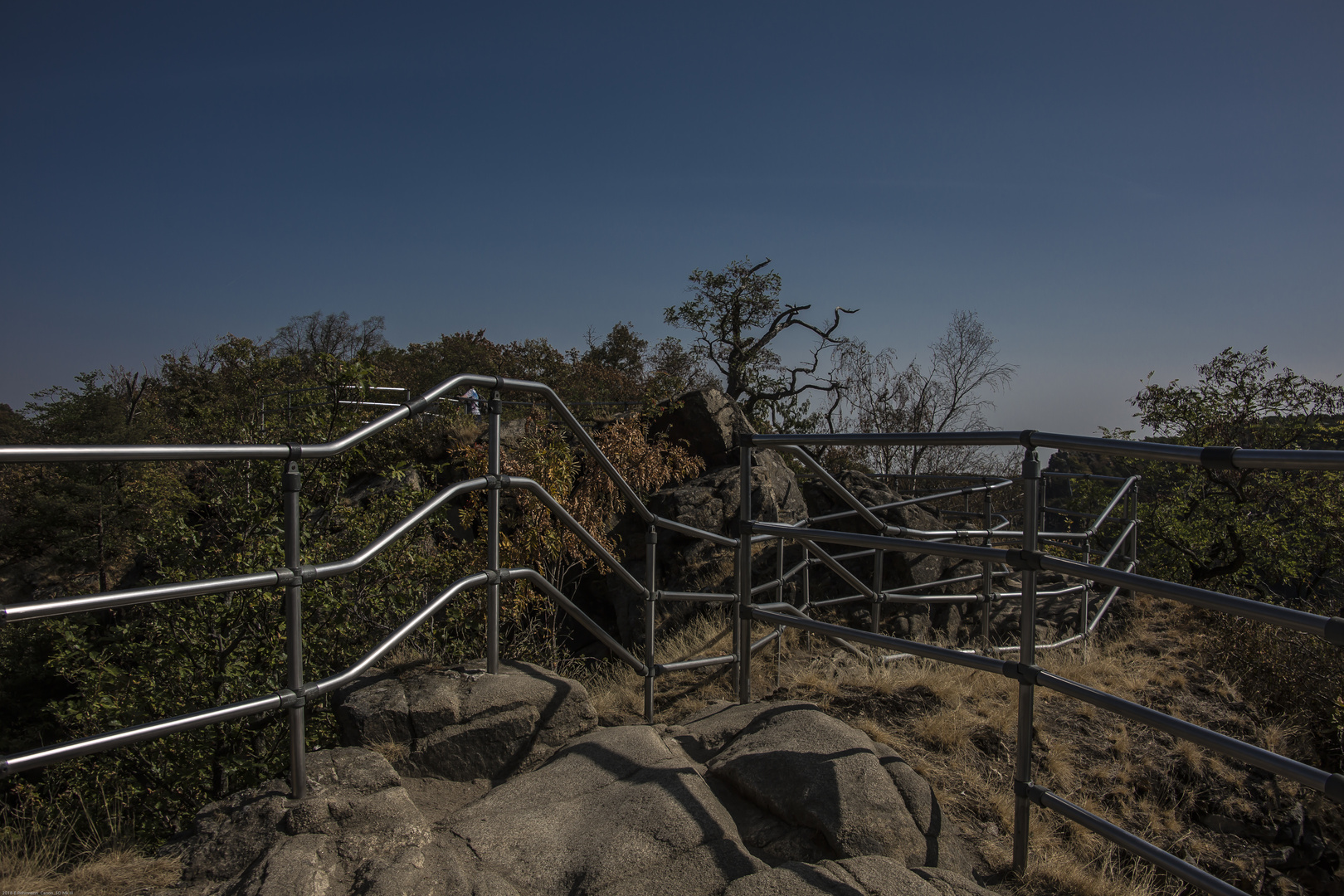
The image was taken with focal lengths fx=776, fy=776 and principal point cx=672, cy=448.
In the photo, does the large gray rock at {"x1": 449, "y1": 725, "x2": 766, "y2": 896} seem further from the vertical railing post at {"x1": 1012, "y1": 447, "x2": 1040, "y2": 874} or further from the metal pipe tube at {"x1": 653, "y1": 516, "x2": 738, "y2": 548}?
the metal pipe tube at {"x1": 653, "y1": 516, "x2": 738, "y2": 548}

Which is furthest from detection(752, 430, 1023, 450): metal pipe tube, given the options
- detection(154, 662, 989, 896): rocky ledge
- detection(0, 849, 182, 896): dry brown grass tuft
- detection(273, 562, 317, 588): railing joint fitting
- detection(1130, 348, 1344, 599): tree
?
detection(1130, 348, 1344, 599): tree

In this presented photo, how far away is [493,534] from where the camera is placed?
293cm

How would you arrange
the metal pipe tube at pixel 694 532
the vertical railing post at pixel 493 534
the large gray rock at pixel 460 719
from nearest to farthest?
the large gray rock at pixel 460 719, the vertical railing post at pixel 493 534, the metal pipe tube at pixel 694 532

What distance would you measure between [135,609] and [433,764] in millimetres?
4532

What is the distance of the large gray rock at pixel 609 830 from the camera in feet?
6.52

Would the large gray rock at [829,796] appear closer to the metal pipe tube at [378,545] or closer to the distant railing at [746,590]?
the distant railing at [746,590]

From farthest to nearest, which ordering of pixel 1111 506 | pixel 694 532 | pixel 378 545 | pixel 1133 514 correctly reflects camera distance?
pixel 1133 514, pixel 1111 506, pixel 694 532, pixel 378 545

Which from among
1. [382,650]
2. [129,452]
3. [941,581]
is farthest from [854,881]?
[941,581]

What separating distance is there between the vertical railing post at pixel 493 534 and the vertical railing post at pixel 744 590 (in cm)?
107

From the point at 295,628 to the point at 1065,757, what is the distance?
3165 mm

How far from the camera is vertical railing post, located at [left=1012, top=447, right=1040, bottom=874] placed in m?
2.30

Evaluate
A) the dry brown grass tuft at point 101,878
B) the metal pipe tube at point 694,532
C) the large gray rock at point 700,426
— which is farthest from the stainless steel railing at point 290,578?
the large gray rock at point 700,426

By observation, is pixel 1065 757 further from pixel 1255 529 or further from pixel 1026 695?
pixel 1255 529

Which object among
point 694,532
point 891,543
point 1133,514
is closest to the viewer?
point 891,543
